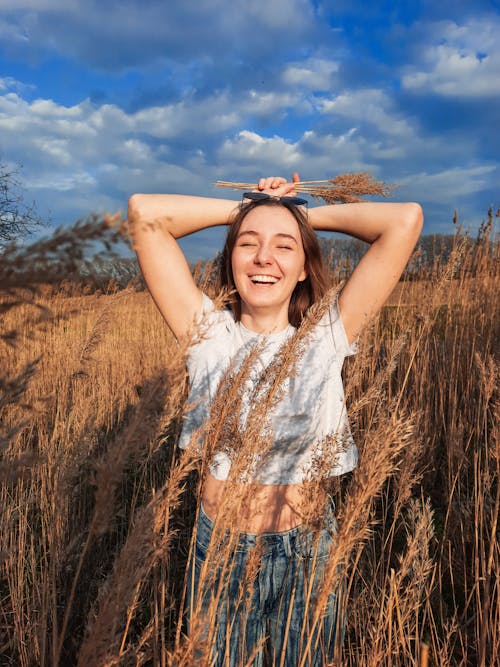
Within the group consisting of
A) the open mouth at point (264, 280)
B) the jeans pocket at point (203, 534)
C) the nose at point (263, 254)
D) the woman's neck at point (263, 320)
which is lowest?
the jeans pocket at point (203, 534)

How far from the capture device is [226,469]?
5.36ft

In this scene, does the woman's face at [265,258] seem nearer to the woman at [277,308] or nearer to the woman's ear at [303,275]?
the woman at [277,308]

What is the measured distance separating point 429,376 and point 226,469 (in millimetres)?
2081

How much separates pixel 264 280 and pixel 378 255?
1.60 feet

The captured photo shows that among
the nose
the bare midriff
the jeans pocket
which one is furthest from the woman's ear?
the jeans pocket

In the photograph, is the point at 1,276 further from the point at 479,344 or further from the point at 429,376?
the point at 479,344

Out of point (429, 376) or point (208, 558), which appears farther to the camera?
point (429, 376)

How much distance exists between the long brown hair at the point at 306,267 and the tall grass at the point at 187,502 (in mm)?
434

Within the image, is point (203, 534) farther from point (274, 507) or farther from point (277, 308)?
point (277, 308)

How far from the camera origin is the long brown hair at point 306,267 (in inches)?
75.4

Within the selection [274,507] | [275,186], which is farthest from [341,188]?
[274,507]

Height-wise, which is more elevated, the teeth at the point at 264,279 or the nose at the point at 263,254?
the nose at the point at 263,254

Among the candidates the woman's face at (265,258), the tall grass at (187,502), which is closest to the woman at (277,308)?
the woman's face at (265,258)

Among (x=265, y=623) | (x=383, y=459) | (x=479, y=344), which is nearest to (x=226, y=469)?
(x=265, y=623)
